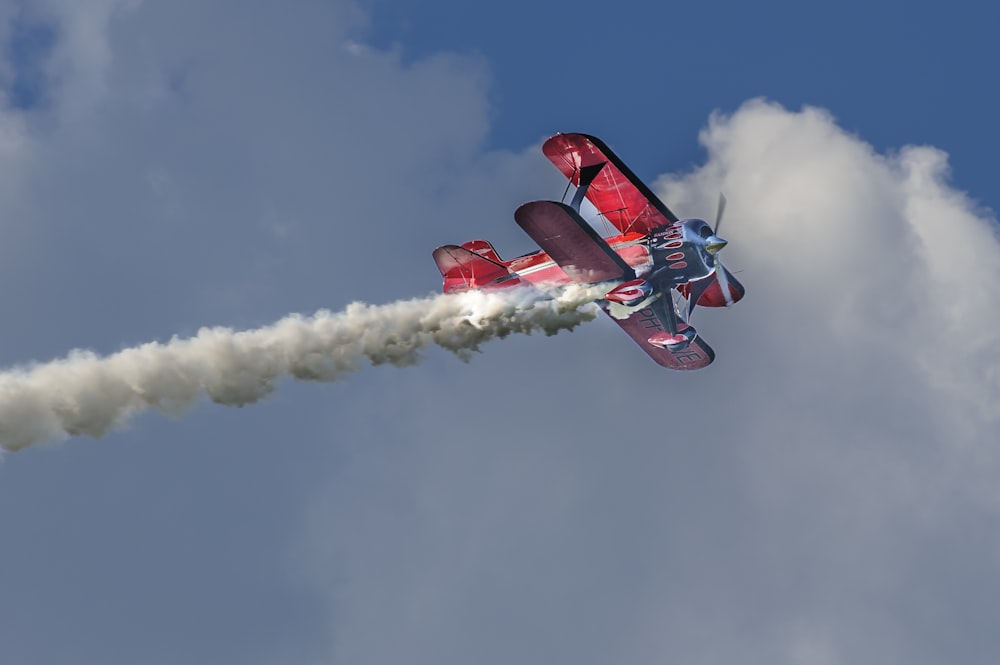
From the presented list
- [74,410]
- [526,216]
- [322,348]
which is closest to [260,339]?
[322,348]

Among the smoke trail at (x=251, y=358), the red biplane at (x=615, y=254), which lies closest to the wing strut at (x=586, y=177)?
the red biplane at (x=615, y=254)

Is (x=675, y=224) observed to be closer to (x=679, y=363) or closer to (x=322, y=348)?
(x=679, y=363)

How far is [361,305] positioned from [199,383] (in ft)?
18.4

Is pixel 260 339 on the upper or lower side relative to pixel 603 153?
lower

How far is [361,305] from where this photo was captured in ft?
179

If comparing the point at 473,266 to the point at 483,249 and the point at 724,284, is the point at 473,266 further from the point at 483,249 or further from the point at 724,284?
the point at 724,284

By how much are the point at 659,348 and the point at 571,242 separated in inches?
285

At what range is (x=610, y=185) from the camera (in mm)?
50250

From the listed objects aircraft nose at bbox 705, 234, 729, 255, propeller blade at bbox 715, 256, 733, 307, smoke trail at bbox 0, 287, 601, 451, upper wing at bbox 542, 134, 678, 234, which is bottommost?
smoke trail at bbox 0, 287, 601, 451

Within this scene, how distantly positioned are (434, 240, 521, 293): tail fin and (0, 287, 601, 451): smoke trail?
0.35 meters

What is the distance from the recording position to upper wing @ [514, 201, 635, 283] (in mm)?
47656

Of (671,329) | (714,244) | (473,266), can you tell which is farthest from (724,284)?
(473,266)

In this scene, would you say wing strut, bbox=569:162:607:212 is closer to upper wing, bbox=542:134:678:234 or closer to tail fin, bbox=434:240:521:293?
upper wing, bbox=542:134:678:234

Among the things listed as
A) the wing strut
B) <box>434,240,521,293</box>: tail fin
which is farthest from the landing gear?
the wing strut
